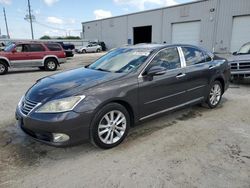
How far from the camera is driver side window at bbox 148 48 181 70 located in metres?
3.93

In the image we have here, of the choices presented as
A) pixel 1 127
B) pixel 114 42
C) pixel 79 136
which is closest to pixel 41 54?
pixel 1 127

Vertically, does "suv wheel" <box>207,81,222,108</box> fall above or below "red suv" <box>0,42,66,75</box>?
below

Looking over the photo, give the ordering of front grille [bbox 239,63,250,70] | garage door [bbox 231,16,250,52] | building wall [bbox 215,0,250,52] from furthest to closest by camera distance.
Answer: building wall [bbox 215,0,250,52]
garage door [bbox 231,16,250,52]
front grille [bbox 239,63,250,70]

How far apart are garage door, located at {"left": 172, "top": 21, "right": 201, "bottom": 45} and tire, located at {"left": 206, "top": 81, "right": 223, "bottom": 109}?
1962 centimetres

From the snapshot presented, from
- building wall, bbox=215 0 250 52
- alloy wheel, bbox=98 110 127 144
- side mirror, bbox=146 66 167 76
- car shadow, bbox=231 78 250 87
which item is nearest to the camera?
alloy wheel, bbox=98 110 127 144

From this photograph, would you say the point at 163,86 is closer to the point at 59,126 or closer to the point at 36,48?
the point at 59,126

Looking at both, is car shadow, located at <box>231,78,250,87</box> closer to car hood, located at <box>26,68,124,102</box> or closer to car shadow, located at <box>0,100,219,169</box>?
car shadow, located at <box>0,100,219,169</box>

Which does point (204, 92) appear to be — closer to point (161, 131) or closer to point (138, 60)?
point (161, 131)

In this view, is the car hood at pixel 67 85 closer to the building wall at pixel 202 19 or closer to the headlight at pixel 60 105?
the headlight at pixel 60 105

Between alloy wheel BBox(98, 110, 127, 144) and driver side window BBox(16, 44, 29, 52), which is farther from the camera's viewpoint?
driver side window BBox(16, 44, 29, 52)

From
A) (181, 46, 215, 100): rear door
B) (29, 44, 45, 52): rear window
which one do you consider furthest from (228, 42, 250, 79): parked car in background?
(29, 44, 45, 52): rear window

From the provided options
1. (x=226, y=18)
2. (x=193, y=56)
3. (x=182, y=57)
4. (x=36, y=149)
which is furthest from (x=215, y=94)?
(x=226, y=18)

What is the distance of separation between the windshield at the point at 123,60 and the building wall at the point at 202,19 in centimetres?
1902

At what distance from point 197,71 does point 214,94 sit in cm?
101
